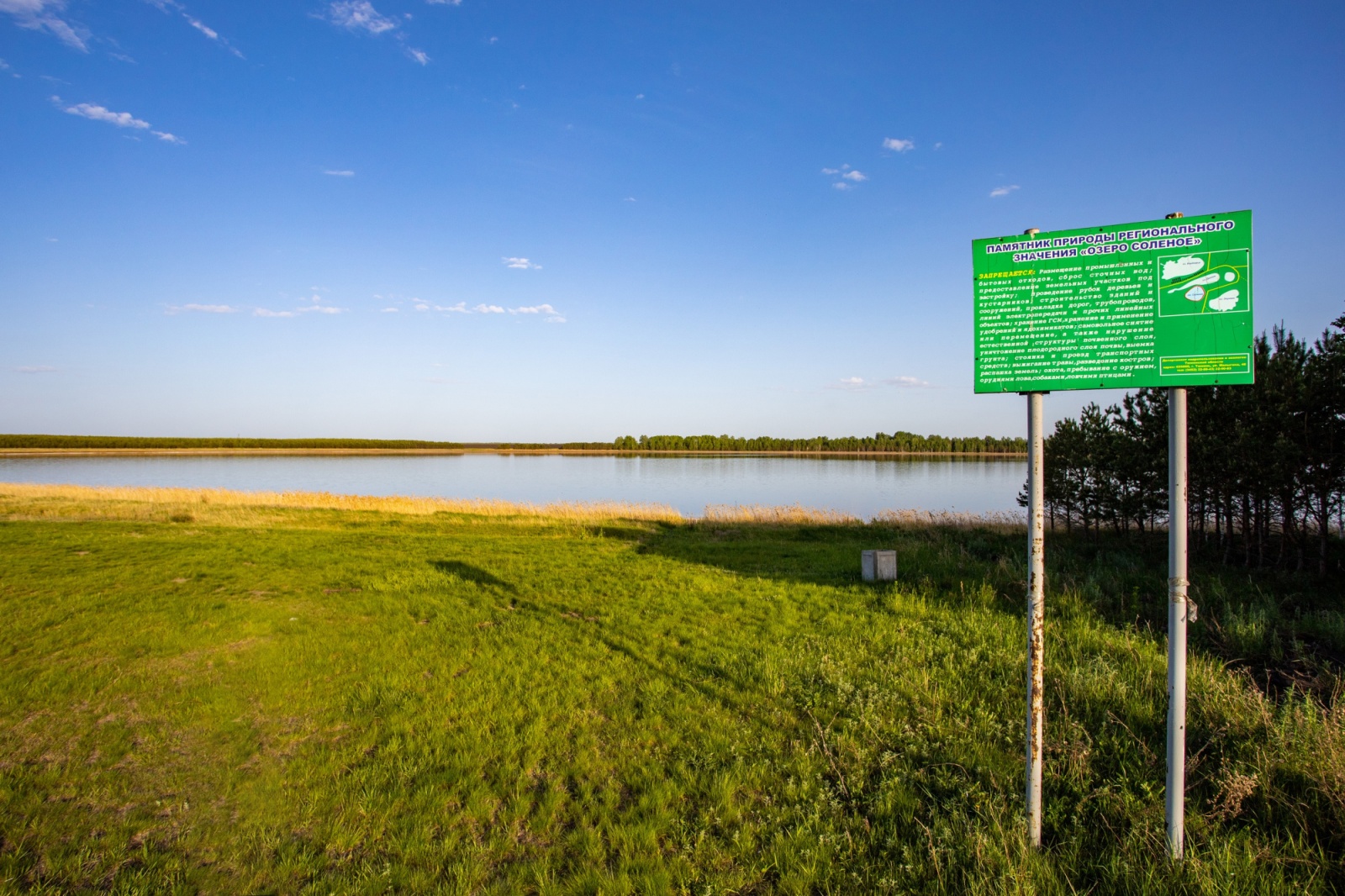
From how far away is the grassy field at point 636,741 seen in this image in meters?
3.53

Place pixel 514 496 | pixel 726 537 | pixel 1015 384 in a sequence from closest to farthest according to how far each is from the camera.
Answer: pixel 1015 384
pixel 726 537
pixel 514 496

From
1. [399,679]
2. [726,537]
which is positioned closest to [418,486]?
[726,537]

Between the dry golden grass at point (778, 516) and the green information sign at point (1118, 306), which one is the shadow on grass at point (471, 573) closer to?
the green information sign at point (1118, 306)

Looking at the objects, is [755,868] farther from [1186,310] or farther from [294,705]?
[294,705]

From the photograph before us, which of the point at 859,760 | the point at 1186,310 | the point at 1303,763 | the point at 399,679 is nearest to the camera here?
the point at 1186,310

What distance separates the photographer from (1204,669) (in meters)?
5.71

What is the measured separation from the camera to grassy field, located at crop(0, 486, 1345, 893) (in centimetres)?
353

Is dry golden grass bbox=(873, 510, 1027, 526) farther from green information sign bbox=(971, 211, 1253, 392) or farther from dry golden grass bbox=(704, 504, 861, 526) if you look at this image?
green information sign bbox=(971, 211, 1253, 392)

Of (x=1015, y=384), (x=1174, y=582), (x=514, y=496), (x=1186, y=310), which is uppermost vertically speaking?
(x=1186, y=310)

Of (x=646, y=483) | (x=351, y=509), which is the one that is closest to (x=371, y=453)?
(x=646, y=483)

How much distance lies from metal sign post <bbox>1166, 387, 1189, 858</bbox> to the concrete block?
→ 294 inches

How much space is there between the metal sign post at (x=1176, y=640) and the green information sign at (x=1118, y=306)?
251 mm

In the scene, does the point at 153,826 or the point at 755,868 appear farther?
the point at 153,826

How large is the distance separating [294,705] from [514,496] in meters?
37.9
